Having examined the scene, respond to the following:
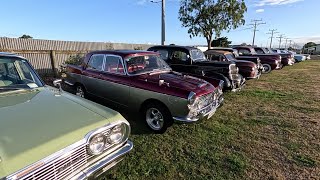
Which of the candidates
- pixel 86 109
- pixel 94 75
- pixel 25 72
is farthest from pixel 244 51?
pixel 86 109

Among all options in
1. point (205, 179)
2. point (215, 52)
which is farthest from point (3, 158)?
point (215, 52)

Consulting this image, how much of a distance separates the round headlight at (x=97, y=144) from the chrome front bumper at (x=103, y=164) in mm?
116

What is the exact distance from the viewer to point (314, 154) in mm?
3961

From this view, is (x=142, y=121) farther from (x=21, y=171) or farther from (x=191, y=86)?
(x=21, y=171)

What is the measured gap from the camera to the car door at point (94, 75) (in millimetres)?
5616

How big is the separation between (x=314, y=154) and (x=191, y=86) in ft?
8.15

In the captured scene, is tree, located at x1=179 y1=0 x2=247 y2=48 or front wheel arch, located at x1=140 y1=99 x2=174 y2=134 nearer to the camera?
front wheel arch, located at x1=140 y1=99 x2=174 y2=134

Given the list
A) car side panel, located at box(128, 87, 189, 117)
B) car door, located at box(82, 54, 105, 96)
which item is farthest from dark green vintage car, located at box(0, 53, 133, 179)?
car door, located at box(82, 54, 105, 96)

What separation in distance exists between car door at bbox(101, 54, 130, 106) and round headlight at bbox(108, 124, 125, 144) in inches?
92.2

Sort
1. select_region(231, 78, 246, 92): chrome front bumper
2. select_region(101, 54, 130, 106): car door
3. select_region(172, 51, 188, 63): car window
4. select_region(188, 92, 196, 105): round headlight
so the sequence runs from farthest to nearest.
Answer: select_region(172, 51, 188, 63): car window < select_region(231, 78, 246, 92): chrome front bumper < select_region(101, 54, 130, 106): car door < select_region(188, 92, 196, 105): round headlight

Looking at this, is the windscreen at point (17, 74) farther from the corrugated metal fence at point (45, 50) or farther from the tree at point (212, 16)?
the tree at point (212, 16)

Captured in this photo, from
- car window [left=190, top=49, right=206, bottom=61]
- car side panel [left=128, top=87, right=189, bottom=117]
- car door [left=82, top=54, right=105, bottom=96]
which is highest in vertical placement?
car window [left=190, top=49, right=206, bottom=61]

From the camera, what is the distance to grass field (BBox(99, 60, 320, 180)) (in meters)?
3.38

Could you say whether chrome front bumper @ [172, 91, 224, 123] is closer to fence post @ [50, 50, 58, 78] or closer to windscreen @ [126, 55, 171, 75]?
windscreen @ [126, 55, 171, 75]
